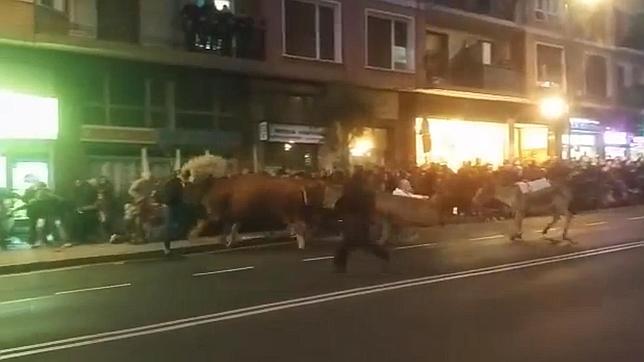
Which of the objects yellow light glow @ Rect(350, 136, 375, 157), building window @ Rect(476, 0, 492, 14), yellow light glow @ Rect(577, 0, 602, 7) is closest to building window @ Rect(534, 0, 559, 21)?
yellow light glow @ Rect(577, 0, 602, 7)

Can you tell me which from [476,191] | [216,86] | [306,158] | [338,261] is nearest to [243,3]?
[216,86]

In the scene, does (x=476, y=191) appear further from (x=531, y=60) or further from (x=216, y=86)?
(x=531, y=60)

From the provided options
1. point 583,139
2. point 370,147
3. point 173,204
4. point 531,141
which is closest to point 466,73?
point 370,147

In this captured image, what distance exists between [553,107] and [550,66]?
6417 mm

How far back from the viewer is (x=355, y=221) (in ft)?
56.2

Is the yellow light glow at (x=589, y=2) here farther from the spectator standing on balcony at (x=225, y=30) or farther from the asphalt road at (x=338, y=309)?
the asphalt road at (x=338, y=309)

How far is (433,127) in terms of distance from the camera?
130ft

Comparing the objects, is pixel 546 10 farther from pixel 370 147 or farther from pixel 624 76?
pixel 370 147

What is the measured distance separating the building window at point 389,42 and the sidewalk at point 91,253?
12855 millimetres

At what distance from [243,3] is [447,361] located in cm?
2370

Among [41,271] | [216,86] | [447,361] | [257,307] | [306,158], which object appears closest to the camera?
[447,361]

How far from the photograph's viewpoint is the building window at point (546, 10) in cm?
4556

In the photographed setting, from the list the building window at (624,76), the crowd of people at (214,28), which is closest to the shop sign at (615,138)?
the building window at (624,76)

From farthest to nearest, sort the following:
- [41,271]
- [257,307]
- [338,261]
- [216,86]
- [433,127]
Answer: [433,127] < [216,86] < [41,271] < [338,261] < [257,307]
